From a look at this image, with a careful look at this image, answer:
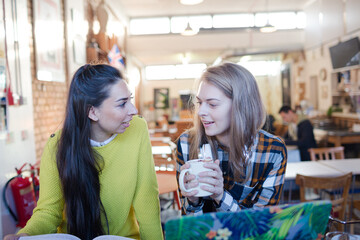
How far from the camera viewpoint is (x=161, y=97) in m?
15.6

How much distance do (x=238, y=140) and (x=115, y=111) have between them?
550mm

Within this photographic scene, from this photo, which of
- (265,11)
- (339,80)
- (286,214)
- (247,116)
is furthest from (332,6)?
(286,214)

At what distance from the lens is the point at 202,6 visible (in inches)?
373

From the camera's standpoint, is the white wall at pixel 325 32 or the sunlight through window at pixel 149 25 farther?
the sunlight through window at pixel 149 25

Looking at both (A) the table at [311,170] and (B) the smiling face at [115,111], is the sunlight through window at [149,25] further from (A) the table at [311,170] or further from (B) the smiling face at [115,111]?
(B) the smiling face at [115,111]

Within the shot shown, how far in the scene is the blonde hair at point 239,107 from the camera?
1.36 m

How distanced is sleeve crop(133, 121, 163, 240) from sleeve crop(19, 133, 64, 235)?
0.34 metres

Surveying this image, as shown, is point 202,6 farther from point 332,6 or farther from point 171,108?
point 171,108

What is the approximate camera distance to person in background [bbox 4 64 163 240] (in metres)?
1.38

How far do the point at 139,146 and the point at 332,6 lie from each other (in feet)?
25.8

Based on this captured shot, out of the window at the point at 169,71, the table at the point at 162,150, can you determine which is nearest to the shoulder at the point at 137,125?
the table at the point at 162,150

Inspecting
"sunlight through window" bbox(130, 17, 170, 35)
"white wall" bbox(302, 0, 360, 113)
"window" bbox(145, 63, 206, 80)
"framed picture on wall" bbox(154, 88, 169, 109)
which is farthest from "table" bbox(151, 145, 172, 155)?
"window" bbox(145, 63, 206, 80)

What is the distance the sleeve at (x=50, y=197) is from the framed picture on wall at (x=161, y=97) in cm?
1423

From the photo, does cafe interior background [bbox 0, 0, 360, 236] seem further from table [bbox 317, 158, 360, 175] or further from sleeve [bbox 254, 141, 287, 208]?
table [bbox 317, 158, 360, 175]
